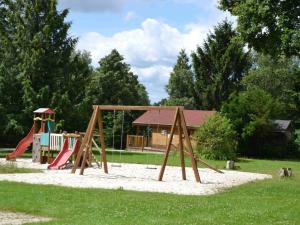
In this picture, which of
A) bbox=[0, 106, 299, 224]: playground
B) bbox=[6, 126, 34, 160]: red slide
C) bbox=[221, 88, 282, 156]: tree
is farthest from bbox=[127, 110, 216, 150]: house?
bbox=[0, 106, 299, 224]: playground

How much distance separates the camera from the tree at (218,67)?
5684 centimetres

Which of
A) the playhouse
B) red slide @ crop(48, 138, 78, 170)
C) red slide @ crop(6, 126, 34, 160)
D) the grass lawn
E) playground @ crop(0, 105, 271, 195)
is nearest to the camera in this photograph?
the grass lawn

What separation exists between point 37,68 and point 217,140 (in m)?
13.5

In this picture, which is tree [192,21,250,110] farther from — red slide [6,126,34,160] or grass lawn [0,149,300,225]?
grass lawn [0,149,300,225]

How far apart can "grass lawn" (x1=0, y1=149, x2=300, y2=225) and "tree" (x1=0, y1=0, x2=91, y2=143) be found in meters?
21.0

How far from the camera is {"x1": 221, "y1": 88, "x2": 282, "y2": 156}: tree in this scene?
41.9 m

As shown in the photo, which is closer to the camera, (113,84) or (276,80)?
(113,84)

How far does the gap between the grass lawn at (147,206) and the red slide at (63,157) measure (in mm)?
6595

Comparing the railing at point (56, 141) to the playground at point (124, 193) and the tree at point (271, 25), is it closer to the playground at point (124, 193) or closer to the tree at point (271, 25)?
the playground at point (124, 193)

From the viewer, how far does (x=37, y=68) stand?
122ft

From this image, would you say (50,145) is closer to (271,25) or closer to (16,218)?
(271,25)

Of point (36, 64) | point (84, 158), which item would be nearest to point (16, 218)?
point (84, 158)

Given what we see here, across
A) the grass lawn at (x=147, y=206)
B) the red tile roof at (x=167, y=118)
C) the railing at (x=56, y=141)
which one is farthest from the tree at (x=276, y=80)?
the grass lawn at (x=147, y=206)

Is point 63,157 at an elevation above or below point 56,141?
below
